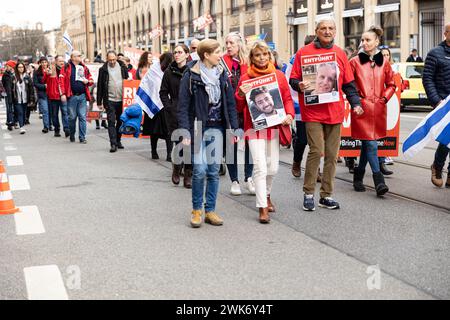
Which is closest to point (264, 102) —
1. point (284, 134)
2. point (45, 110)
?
point (284, 134)

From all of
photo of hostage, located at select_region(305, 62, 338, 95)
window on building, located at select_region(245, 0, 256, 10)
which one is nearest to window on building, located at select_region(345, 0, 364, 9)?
window on building, located at select_region(245, 0, 256, 10)

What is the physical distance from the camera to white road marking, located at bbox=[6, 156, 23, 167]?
11.8 metres

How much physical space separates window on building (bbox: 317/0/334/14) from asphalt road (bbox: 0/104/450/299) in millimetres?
27679

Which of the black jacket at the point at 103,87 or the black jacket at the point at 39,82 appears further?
the black jacket at the point at 39,82

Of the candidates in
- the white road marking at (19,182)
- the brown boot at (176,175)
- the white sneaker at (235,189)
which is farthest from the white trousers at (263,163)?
the white road marking at (19,182)

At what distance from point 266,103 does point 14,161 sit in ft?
21.3

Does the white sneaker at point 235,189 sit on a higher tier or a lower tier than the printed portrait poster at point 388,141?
lower

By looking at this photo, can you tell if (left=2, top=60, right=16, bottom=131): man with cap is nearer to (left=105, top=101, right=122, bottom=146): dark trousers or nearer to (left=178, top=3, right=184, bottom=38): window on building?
(left=105, top=101, right=122, bottom=146): dark trousers

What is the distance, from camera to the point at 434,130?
795 cm

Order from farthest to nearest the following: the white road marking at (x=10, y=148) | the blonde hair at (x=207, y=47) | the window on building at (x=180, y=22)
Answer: the window on building at (x=180, y=22), the white road marking at (x=10, y=148), the blonde hair at (x=207, y=47)

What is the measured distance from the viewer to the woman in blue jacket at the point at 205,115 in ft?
22.1

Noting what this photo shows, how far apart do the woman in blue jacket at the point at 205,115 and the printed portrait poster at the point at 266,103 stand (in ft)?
0.93

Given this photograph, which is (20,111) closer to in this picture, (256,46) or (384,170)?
(384,170)

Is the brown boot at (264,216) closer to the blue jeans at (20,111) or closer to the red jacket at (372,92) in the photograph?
the red jacket at (372,92)
